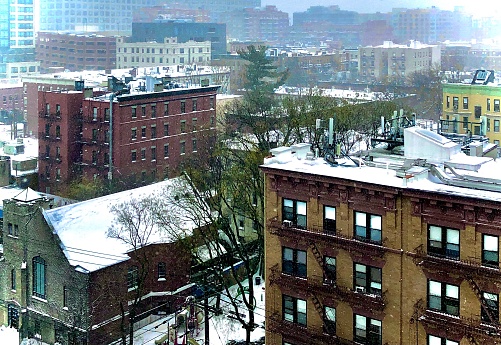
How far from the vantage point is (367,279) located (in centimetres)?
3095

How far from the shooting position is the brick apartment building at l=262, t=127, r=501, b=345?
28.0 m

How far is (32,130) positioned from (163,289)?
83.5m

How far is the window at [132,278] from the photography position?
4294cm

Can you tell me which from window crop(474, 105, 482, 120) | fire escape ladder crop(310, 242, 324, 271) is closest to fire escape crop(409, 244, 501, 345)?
fire escape ladder crop(310, 242, 324, 271)

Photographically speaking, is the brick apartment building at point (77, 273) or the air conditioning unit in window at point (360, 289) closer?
the air conditioning unit in window at point (360, 289)

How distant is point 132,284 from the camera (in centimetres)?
4322

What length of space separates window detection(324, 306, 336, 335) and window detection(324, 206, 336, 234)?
3478 mm

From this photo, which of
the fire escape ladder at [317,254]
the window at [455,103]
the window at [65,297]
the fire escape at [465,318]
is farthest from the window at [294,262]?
the window at [455,103]

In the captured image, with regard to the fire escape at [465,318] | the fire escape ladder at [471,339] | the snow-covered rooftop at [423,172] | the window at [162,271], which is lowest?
the window at [162,271]

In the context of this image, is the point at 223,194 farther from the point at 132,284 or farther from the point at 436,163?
the point at 436,163

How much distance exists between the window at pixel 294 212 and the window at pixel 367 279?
3310 millimetres

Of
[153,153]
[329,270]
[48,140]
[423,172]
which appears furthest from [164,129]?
[423,172]

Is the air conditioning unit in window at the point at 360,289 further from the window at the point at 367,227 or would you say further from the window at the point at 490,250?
the window at the point at 490,250

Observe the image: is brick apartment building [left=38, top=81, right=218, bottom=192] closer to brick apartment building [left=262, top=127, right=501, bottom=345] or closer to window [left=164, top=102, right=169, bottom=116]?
window [left=164, top=102, right=169, bottom=116]
